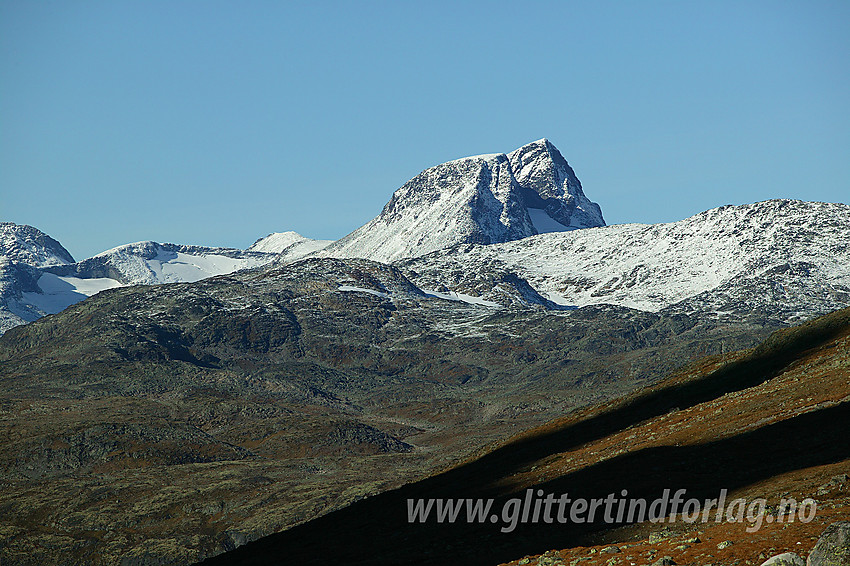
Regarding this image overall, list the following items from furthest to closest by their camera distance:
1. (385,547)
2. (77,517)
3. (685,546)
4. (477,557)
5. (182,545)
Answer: (77,517)
(182,545)
(385,547)
(477,557)
(685,546)

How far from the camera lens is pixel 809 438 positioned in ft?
171

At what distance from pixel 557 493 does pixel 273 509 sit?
470ft

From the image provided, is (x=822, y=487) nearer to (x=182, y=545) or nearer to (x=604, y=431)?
Result: (x=604, y=431)

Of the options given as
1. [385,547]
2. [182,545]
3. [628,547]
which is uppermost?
[628,547]

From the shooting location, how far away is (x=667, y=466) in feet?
189

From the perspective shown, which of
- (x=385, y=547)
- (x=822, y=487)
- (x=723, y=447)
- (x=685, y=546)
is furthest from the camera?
(x=385, y=547)

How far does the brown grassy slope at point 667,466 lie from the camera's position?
42.2 meters

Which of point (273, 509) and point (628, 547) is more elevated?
point (628, 547)

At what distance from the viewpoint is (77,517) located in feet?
636

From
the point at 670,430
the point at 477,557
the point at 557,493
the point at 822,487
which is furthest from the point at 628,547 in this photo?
the point at 670,430

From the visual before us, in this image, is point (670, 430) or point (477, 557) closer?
point (477, 557)

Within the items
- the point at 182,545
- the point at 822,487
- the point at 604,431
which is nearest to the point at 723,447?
the point at 822,487

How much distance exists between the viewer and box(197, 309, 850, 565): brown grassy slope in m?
42.2

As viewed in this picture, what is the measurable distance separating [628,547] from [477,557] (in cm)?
1690
